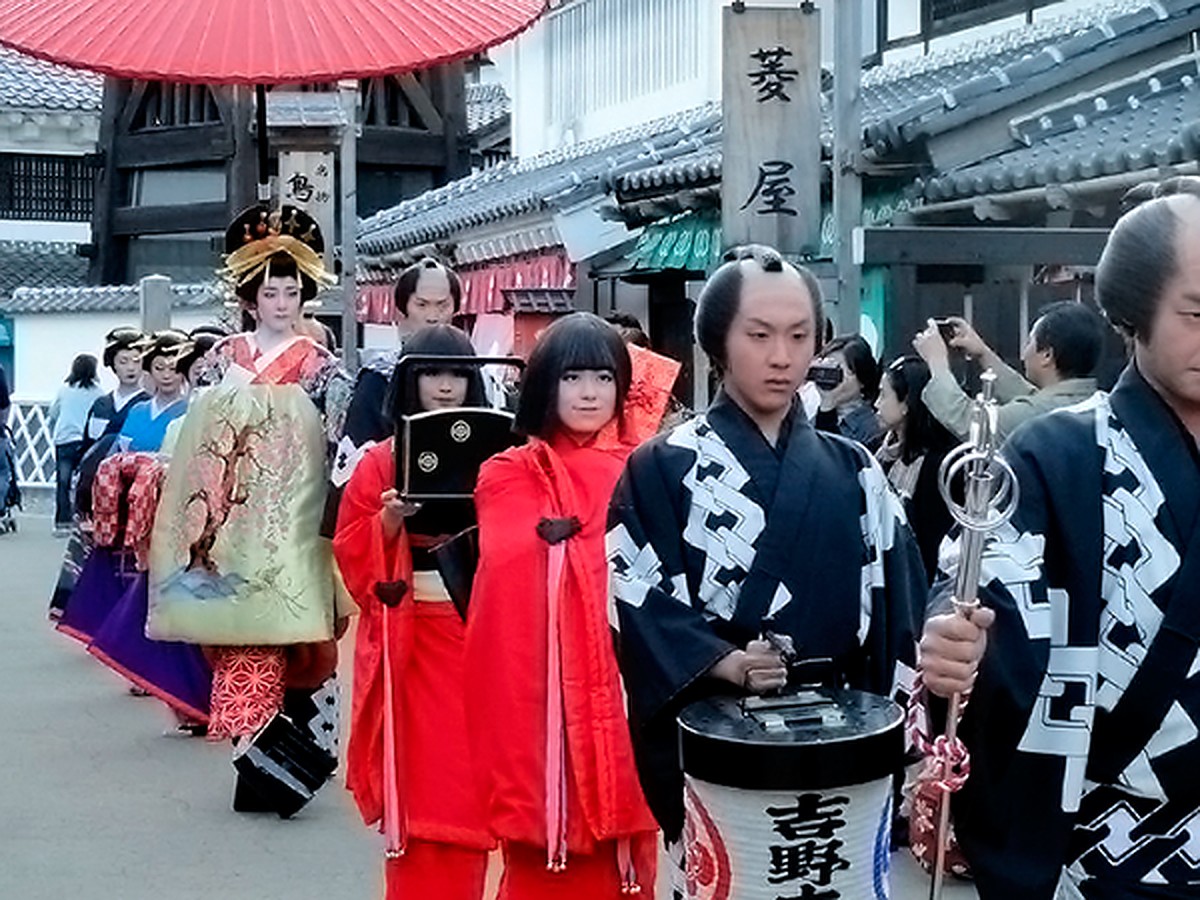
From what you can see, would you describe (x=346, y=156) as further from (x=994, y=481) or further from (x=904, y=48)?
(x=994, y=481)

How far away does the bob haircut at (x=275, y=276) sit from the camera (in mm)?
7418

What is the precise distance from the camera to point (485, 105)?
33562 mm

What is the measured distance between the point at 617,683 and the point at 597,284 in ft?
32.5

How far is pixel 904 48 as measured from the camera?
46.8 ft

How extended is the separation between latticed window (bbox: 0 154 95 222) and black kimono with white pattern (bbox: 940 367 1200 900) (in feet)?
103

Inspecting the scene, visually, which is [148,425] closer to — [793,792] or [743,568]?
[743,568]

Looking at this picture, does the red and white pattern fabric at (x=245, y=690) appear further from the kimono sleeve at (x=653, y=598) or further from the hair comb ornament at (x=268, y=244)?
the kimono sleeve at (x=653, y=598)

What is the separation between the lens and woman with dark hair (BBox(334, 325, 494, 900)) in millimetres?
5672

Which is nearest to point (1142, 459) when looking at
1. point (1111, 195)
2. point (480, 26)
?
point (480, 26)

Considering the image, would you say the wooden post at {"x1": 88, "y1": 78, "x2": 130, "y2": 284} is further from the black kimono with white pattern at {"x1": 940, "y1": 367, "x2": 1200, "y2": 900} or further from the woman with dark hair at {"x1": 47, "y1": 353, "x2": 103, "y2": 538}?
the black kimono with white pattern at {"x1": 940, "y1": 367, "x2": 1200, "y2": 900}

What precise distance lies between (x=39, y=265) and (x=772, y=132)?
2480 centimetres

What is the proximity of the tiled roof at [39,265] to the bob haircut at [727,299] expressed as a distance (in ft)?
93.8

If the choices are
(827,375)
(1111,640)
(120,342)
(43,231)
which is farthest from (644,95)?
(43,231)

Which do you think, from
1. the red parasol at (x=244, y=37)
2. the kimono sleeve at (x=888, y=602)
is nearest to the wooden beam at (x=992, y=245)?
the red parasol at (x=244, y=37)
